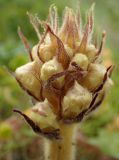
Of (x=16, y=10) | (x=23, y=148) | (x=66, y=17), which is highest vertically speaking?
(x=66, y=17)

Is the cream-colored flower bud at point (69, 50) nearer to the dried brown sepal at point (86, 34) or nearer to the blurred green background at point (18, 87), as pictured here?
the dried brown sepal at point (86, 34)

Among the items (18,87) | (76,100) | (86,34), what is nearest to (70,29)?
(86,34)

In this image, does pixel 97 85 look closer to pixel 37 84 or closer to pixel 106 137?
pixel 37 84

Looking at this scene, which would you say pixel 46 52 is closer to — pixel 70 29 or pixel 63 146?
pixel 70 29

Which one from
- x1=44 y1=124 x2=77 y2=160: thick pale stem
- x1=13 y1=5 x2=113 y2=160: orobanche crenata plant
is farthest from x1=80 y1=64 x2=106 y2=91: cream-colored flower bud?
x1=44 y1=124 x2=77 y2=160: thick pale stem

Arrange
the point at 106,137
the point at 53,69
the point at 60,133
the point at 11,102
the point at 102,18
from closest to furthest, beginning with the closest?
the point at 53,69 < the point at 60,133 < the point at 106,137 < the point at 11,102 < the point at 102,18

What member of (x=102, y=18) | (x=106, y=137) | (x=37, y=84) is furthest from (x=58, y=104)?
(x=102, y=18)

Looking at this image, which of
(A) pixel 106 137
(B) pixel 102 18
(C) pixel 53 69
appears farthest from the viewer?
(B) pixel 102 18
